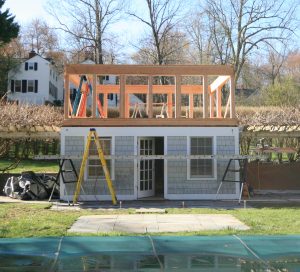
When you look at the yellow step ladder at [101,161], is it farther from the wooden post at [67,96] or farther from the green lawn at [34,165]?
the green lawn at [34,165]

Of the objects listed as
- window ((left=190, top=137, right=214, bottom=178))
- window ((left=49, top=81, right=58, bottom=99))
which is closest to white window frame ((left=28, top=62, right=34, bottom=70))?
window ((left=49, top=81, right=58, bottom=99))

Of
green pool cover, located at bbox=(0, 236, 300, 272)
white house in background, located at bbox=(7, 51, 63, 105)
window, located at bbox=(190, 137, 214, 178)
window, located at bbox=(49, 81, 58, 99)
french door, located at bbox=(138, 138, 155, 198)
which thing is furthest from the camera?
window, located at bbox=(49, 81, 58, 99)

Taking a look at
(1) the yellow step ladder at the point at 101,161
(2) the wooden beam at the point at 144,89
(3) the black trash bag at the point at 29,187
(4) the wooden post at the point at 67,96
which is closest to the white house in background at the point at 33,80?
(2) the wooden beam at the point at 144,89

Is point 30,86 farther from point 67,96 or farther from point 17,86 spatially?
point 67,96

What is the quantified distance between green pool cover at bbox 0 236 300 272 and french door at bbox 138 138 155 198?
7.20 meters

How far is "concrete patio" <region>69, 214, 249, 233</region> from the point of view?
10242mm

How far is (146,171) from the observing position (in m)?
16.8

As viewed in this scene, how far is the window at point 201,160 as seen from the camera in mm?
16344

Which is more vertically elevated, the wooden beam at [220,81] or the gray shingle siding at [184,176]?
the wooden beam at [220,81]

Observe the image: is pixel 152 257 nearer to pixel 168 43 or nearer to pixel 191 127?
pixel 191 127

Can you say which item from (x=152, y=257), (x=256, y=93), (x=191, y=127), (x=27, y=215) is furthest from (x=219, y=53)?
(x=152, y=257)

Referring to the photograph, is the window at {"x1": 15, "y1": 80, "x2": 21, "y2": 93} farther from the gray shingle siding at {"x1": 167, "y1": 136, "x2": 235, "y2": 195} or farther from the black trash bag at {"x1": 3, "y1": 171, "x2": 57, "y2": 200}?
the gray shingle siding at {"x1": 167, "y1": 136, "x2": 235, "y2": 195}

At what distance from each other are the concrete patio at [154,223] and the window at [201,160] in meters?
4.08

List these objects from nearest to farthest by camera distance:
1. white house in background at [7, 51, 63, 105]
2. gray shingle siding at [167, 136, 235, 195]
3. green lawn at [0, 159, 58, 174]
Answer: gray shingle siding at [167, 136, 235, 195] < green lawn at [0, 159, 58, 174] < white house in background at [7, 51, 63, 105]
